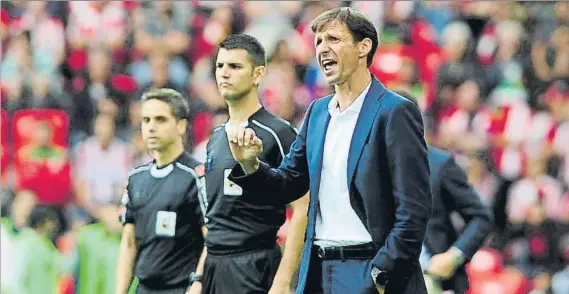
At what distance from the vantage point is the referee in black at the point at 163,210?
7.11m

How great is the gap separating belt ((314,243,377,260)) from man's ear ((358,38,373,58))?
2.57 ft

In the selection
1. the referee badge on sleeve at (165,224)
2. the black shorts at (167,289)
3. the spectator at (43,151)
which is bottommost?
the black shorts at (167,289)

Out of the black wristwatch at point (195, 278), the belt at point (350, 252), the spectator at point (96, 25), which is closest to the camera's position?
the belt at point (350, 252)


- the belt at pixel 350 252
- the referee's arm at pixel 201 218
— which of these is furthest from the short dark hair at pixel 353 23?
the referee's arm at pixel 201 218

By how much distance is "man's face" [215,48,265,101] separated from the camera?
648 centimetres

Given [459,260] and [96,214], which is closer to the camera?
[459,260]

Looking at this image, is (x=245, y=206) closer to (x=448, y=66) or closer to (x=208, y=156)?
(x=208, y=156)

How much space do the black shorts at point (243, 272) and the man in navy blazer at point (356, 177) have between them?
1235 mm

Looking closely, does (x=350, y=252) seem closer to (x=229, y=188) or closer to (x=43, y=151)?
(x=229, y=188)

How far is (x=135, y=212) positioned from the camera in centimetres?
733

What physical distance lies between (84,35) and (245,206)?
28.1 feet

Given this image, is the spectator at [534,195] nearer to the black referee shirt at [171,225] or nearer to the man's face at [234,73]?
the black referee shirt at [171,225]

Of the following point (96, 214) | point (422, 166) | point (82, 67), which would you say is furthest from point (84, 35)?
point (422, 166)

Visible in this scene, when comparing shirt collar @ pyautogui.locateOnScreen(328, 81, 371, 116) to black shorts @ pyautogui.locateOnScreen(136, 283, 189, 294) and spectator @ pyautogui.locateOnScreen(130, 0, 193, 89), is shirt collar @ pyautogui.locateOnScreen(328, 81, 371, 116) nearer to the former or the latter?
black shorts @ pyautogui.locateOnScreen(136, 283, 189, 294)
